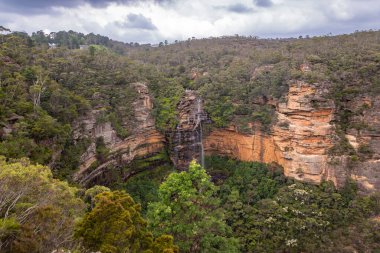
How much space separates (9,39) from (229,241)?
22.3 m

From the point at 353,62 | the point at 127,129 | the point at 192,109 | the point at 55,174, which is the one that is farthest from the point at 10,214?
the point at 353,62

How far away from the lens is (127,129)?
25312mm

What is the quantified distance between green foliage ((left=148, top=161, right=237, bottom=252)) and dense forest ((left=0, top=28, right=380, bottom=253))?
54 millimetres

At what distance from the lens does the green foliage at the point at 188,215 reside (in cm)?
1488

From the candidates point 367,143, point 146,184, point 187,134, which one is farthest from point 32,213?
point 367,143

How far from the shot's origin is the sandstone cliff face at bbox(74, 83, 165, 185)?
21875 millimetres

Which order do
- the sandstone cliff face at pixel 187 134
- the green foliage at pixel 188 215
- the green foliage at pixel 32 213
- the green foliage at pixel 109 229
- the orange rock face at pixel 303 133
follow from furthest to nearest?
the sandstone cliff face at pixel 187 134 < the orange rock face at pixel 303 133 < the green foliage at pixel 188 215 < the green foliage at pixel 109 229 < the green foliage at pixel 32 213

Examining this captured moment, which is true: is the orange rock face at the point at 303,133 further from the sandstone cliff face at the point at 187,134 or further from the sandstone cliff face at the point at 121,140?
the sandstone cliff face at the point at 121,140

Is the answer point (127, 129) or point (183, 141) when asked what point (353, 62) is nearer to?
point (183, 141)

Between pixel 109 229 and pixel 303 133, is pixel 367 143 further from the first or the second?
pixel 109 229

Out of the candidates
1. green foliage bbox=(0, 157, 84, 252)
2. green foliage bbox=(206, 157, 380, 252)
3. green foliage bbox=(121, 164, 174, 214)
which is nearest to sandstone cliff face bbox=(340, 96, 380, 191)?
green foliage bbox=(206, 157, 380, 252)

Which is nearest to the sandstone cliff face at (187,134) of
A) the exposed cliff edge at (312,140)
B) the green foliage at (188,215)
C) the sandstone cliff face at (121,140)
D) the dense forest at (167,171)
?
the dense forest at (167,171)

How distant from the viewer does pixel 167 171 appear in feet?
92.6

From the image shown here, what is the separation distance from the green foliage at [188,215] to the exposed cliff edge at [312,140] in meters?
10.2
